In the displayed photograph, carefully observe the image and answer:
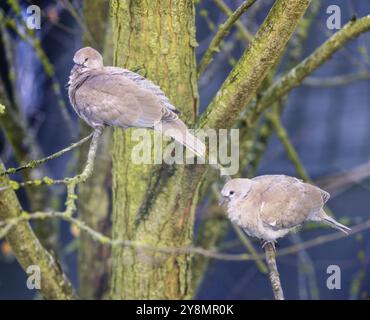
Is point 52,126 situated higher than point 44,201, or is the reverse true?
point 52,126

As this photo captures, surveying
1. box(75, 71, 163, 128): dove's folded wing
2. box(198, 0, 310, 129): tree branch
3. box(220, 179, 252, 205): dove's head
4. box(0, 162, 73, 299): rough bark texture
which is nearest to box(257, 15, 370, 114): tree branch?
box(198, 0, 310, 129): tree branch

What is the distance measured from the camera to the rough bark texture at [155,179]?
1662mm

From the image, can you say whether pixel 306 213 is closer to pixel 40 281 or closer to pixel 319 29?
pixel 40 281

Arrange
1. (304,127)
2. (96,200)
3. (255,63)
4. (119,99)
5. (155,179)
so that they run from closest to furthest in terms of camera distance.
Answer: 1. (119,99)
2. (255,63)
3. (155,179)
4. (96,200)
5. (304,127)


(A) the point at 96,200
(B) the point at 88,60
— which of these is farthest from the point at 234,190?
(A) the point at 96,200

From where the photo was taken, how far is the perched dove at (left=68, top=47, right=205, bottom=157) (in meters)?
1.34

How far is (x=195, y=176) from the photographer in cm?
169

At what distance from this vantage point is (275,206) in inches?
61.6

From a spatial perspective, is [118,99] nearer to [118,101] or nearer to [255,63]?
[118,101]

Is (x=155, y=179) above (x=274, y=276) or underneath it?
above

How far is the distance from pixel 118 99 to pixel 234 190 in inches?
13.1
